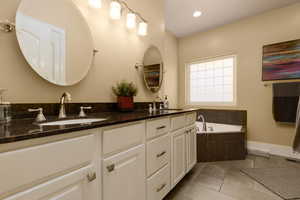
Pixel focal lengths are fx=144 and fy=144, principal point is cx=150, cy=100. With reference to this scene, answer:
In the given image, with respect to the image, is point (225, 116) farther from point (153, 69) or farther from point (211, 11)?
point (211, 11)

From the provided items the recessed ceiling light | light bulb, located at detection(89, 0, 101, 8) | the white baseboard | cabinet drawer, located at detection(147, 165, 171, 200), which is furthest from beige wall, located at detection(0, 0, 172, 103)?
the white baseboard

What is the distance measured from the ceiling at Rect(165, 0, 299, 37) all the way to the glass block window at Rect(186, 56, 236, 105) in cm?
80

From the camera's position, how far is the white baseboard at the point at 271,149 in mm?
2477

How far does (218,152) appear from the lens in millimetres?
2404

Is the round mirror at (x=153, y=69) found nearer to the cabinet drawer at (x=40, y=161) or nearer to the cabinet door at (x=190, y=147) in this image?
the cabinet door at (x=190, y=147)

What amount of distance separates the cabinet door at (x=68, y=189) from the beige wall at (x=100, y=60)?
0.69 metres

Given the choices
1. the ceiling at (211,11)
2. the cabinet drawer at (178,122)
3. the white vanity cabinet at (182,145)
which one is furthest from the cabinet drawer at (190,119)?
the ceiling at (211,11)

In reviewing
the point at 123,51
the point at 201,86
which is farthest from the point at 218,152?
the point at 123,51

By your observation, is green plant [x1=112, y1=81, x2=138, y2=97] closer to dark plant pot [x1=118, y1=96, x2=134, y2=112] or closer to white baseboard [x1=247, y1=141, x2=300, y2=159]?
dark plant pot [x1=118, y1=96, x2=134, y2=112]

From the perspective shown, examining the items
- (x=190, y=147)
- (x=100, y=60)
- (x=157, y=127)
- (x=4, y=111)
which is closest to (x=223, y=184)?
(x=190, y=147)

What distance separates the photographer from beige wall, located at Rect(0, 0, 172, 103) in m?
0.94

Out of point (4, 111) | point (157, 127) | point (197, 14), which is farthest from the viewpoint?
point (197, 14)

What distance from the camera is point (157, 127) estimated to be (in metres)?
1.24

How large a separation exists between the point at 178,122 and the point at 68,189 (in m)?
1.15
